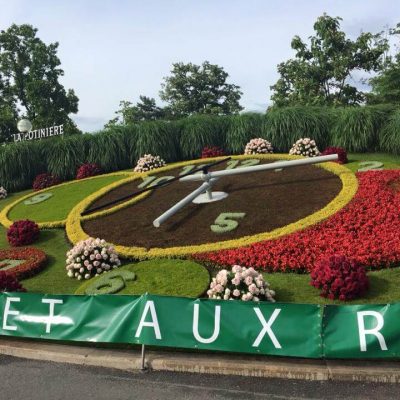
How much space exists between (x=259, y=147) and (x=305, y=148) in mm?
2211

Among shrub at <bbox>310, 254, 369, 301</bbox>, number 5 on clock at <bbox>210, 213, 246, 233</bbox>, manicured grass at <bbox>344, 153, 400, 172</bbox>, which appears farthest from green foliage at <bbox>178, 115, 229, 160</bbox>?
shrub at <bbox>310, 254, 369, 301</bbox>

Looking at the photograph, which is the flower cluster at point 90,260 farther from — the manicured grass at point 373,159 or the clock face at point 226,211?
the manicured grass at point 373,159

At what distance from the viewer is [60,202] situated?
19859 mm

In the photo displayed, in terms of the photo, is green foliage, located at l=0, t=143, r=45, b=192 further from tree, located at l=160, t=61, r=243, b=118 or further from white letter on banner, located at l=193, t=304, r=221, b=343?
tree, located at l=160, t=61, r=243, b=118

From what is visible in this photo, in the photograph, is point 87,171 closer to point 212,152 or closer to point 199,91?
point 212,152

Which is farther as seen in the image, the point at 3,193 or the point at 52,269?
the point at 3,193

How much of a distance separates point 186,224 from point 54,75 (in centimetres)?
4918

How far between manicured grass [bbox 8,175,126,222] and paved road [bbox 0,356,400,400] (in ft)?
30.9

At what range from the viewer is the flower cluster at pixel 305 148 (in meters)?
20.8

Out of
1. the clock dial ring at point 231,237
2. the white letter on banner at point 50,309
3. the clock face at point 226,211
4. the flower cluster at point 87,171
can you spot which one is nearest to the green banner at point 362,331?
the white letter on banner at point 50,309

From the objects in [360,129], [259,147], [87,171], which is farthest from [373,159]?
[87,171]

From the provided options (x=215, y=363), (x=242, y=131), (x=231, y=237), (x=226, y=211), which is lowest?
(x=215, y=363)

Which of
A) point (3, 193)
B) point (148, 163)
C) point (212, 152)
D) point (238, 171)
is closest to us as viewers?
point (238, 171)

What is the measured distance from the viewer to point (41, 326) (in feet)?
31.3
